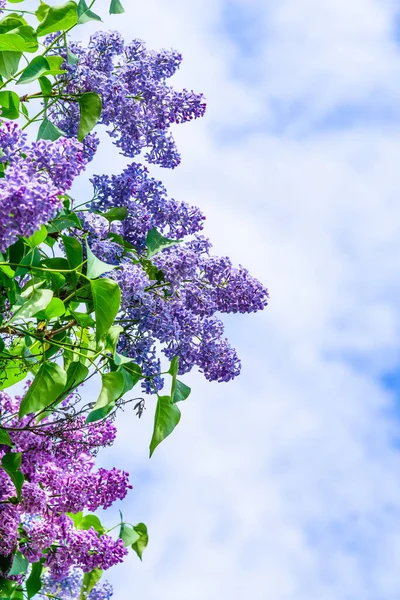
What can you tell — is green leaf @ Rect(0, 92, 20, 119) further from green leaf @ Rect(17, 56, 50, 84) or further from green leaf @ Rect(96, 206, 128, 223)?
green leaf @ Rect(96, 206, 128, 223)

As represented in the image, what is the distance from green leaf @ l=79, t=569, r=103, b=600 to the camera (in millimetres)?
2777

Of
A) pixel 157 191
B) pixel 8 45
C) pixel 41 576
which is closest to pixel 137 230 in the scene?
pixel 157 191

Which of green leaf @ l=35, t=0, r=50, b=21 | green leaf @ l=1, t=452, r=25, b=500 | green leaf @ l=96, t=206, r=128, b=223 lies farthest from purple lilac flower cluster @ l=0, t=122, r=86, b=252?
green leaf @ l=1, t=452, r=25, b=500

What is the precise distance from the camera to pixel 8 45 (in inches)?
76.8

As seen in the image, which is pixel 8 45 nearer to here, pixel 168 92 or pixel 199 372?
pixel 168 92

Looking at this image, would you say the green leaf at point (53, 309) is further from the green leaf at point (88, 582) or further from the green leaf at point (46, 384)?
the green leaf at point (88, 582)

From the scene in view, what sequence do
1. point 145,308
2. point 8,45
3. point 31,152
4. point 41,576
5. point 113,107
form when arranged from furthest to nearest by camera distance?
point 41,576 < point 113,107 < point 145,308 < point 8,45 < point 31,152

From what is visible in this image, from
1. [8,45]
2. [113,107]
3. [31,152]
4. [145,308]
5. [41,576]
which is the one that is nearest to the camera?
[31,152]

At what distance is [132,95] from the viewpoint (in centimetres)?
242

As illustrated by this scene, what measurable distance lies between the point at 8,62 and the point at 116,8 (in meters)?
0.45

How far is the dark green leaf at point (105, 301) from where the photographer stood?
1.87m

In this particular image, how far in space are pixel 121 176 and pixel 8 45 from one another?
518 millimetres

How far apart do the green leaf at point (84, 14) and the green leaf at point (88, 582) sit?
1586 millimetres

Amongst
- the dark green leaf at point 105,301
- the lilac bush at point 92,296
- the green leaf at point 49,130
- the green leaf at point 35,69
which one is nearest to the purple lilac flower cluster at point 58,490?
the lilac bush at point 92,296
